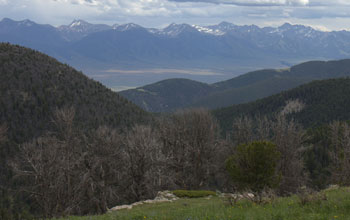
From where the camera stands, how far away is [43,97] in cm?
8744

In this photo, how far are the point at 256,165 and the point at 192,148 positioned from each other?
18.8 metres

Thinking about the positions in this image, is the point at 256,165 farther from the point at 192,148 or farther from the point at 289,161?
the point at 192,148

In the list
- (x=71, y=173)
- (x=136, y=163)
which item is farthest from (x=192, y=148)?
(x=71, y=173)

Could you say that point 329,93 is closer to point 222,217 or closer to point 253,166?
point 253,166

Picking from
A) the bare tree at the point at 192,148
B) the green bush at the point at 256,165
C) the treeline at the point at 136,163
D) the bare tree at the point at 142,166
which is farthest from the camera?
the bare tree at the point at 192,148

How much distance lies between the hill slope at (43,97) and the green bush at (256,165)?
58.8 m

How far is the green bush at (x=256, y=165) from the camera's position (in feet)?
89.6

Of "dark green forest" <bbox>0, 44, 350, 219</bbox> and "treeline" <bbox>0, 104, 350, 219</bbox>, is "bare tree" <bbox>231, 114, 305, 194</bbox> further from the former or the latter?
"dark green forest" <bbox>0, 44, 350, 219</bbox>

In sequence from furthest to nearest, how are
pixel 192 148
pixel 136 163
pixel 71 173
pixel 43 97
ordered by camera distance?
pixel 43 97, pixel 192 148, pixel 136 163, pixel 71 173

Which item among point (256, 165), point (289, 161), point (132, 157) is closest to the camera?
point (256, 165)

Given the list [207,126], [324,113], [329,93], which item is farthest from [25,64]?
[329,93]

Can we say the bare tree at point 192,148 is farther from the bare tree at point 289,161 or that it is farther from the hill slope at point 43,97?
the hill slope at point 43,97

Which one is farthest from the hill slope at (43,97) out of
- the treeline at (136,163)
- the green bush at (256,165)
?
the green bush at (256,165)

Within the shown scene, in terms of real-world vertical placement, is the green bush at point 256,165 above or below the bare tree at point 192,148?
above
